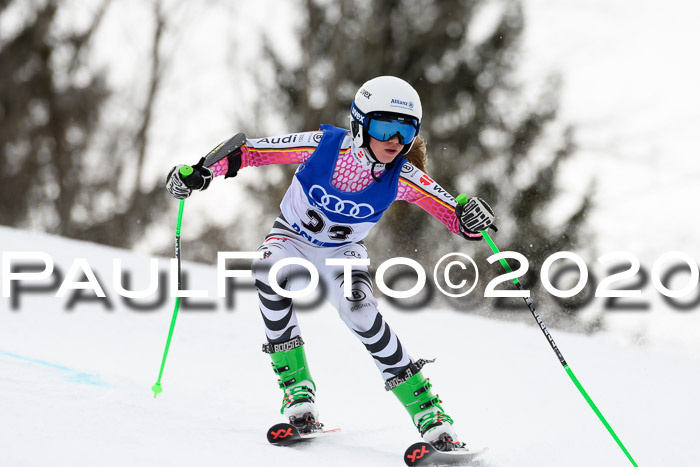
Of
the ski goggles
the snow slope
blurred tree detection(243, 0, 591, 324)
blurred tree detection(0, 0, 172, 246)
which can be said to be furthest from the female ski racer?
blurred tree detection(0, 0, 172, 246)

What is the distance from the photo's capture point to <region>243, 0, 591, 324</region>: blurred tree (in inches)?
591

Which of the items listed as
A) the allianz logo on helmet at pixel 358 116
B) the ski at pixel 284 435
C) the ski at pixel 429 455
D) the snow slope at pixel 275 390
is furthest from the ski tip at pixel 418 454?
the allianz logo on helmet at pixel 358 116

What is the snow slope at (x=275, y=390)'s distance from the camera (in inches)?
116

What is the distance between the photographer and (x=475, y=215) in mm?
3559

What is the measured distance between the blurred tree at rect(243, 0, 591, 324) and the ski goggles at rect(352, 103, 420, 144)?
37.0 feet

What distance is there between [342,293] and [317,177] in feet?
1.82

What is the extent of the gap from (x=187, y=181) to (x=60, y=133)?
1658cm

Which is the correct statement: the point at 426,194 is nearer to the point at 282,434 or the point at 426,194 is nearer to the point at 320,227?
the point at 320,227

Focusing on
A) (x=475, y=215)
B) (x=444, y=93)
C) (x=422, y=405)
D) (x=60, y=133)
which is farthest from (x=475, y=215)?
(x=60, y=133)

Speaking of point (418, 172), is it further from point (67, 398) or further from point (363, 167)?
point (67, 398)

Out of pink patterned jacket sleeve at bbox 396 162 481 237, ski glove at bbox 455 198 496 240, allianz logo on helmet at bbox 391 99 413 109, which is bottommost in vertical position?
ski glove at bbox 455 198 496 240

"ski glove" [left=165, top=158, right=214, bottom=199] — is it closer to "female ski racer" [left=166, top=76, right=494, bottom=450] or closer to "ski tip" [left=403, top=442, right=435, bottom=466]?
"female ski racer" [left=166, top=76, right=494, bottom=450]

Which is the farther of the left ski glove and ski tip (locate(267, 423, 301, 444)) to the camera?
the left ski glove

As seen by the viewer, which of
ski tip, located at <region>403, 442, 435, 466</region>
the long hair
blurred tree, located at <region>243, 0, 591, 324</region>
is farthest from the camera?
blurred tree, located at <region>243, 0, 591, 324</region>
